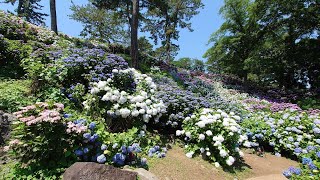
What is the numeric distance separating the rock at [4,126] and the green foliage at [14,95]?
51cm

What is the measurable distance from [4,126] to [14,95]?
4.45ft

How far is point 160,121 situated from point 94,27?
2501 centimetres

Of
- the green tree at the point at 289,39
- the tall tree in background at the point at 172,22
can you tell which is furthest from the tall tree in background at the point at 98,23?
the green tree at the point at 289,39

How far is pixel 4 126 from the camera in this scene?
4094 mm

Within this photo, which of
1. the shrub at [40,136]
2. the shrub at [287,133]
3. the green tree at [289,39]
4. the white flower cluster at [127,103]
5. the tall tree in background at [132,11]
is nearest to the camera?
the shrub at [40,136]

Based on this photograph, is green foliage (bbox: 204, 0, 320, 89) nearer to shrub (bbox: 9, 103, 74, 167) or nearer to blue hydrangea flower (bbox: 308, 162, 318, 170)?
blue hydrangea flower (bbox: 308, 162, 318, 170)

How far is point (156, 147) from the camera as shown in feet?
16.0

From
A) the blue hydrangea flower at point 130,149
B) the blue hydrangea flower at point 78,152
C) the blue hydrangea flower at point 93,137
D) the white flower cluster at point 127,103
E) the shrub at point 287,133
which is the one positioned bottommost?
the shrub at point 287,133

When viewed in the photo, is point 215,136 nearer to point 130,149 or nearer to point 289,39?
point 130,149

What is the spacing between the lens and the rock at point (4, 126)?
13.1ft

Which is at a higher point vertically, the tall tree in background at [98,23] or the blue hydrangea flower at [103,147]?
the tall tree in background at [98,23]

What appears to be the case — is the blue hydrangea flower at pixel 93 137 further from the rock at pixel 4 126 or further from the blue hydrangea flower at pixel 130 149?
the rock at pixel 4 126

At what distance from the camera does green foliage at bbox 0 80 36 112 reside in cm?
481

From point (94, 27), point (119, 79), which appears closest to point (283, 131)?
point (119, 79)
